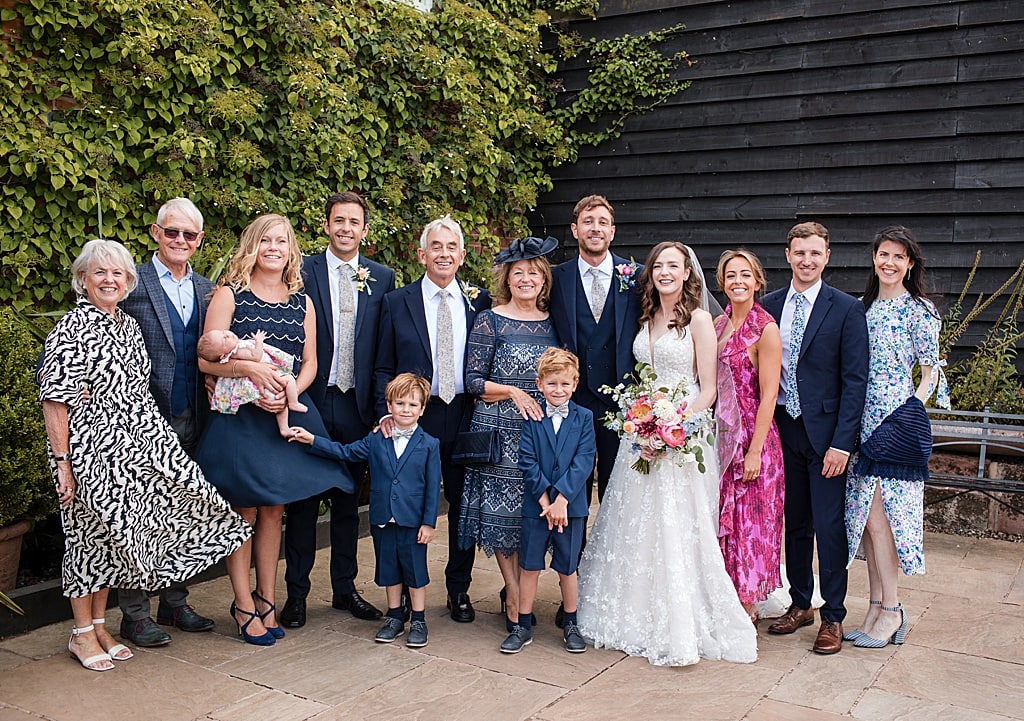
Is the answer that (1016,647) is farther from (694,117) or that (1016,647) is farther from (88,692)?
(694,117)

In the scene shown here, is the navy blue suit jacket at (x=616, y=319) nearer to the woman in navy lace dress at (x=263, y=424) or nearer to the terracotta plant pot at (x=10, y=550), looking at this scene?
the woman in navy lace dress at (x=263, y=424)

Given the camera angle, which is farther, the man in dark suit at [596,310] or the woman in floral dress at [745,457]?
the man in dark suit at [596,310]

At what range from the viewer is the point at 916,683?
3.45 meters

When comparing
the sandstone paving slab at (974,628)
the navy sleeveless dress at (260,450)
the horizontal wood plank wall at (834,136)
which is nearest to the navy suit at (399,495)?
the navy sleeveless dress at (260,450)

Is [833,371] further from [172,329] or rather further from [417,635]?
[172,329]

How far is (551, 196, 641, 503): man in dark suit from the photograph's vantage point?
13.2 ft

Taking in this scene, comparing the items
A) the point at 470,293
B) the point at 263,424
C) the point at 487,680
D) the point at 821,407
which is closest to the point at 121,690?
the point at 263,424

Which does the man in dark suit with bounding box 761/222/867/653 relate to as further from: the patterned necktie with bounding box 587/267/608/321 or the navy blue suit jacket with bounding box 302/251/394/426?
the navy blue suit jacket with bounding box 302/251/394/426

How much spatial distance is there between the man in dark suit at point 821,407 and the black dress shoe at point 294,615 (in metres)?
2.11

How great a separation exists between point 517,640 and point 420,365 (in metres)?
1.24

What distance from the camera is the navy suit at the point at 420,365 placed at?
394 centimetres

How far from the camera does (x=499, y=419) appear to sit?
386 cm

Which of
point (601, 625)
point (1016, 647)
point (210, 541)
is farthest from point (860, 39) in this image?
point (210, 541)

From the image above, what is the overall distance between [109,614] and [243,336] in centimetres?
150
